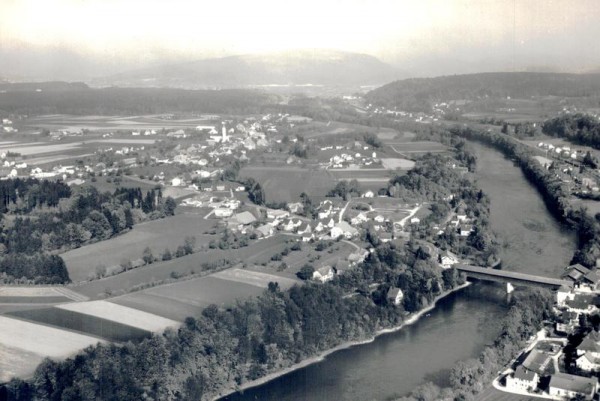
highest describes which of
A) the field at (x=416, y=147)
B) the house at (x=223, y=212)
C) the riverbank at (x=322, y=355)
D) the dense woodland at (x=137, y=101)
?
the dense woodland at (x=137, y=101)

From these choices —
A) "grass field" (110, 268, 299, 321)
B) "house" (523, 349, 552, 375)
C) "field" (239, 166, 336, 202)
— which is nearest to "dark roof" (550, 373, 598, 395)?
"house" (523, 349, 552, 375)

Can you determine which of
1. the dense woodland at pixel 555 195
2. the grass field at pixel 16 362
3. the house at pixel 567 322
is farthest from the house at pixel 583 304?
the grass field at pixel 16 362

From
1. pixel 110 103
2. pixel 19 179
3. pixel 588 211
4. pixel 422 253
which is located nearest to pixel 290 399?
pixel 422 253

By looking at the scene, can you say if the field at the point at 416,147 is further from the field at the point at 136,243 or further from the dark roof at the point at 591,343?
the dark roof at the point at 591,343

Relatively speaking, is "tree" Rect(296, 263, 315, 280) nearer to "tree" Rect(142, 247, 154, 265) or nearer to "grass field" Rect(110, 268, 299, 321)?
"grass field" Rect(110, 268, 299, 321)

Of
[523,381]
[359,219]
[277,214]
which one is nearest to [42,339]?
[523,381]
